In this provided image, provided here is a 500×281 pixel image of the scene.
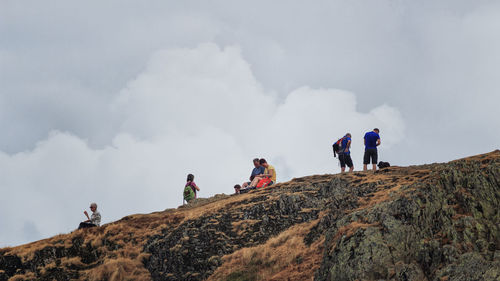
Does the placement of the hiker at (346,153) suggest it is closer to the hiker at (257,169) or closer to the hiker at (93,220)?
the hiker at (257,169)

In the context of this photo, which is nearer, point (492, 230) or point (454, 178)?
point (492, 230)

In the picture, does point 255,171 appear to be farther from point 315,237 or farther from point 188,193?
point 315,237

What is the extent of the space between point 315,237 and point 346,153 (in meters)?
8.79

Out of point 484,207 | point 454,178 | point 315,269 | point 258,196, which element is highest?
point 258,196

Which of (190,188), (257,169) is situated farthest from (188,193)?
(257,169)

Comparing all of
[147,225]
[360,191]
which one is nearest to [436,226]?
[360,191]

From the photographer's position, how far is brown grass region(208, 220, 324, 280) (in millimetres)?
15664

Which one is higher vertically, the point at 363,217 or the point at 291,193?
the point at 291,193

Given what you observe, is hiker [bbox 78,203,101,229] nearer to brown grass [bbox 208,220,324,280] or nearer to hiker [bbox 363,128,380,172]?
brown grass [bbox 208,220,324,280]

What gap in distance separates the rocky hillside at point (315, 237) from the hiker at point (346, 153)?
5.85 feet

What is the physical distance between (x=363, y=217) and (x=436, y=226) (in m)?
2.54

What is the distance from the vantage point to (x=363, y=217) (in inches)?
595

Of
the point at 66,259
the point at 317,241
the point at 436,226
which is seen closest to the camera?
the point at 436,226

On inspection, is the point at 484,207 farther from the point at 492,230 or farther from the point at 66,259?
the point at 66,259
